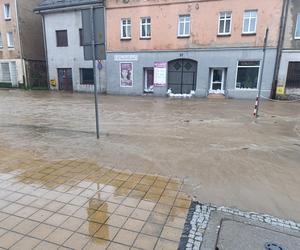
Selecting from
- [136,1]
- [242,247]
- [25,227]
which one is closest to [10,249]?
[25,227]

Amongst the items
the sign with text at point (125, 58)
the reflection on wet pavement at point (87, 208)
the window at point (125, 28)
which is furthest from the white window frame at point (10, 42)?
the reflection on wet pavement at point (87, 208)

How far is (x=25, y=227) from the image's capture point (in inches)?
121

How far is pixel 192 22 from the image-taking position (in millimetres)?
17828

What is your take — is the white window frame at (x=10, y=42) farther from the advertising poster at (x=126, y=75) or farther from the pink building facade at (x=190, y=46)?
the advertising poster at (x=126, y=75)

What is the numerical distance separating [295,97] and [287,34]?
4.14 m

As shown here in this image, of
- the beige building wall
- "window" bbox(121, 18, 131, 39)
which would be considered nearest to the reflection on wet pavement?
the beige building wall

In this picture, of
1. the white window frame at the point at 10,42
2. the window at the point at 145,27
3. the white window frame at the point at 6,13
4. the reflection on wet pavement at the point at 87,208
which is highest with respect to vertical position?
the white window frame at the point at 6,13

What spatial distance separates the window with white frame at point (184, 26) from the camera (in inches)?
712

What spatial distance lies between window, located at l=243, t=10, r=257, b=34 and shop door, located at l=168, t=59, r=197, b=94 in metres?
4.03

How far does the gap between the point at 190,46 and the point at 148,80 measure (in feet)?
14.0

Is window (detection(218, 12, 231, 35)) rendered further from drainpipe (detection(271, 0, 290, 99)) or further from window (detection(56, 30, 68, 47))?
window (detection(56, 30, 68, 47))

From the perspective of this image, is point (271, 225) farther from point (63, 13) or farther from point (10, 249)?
point (63, 13)

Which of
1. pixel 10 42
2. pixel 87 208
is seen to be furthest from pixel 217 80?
pixel 10 42

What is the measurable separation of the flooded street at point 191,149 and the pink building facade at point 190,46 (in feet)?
23.8
